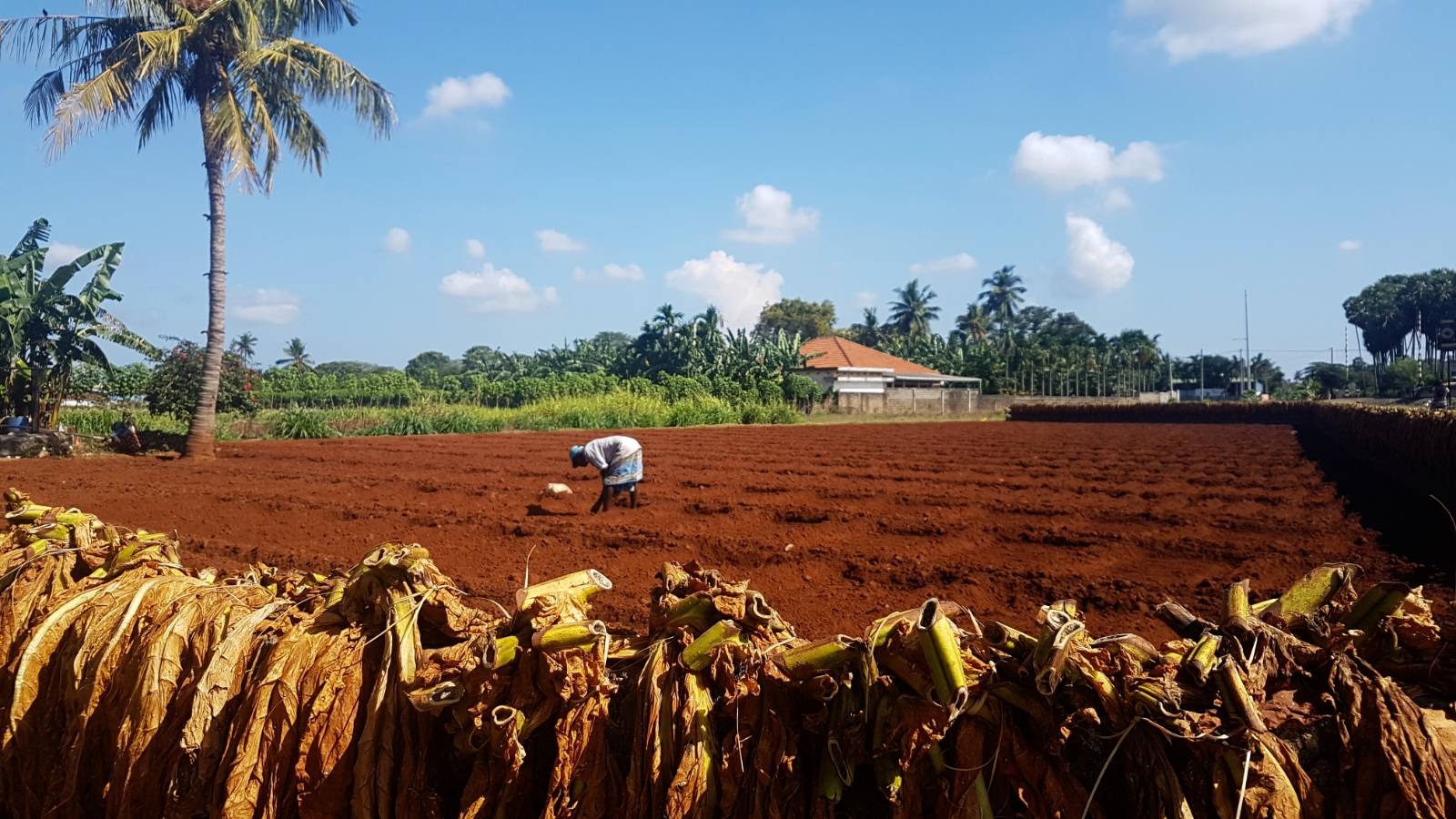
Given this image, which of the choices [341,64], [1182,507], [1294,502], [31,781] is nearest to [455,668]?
[31,781]

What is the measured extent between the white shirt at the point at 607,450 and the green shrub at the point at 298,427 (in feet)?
66.0

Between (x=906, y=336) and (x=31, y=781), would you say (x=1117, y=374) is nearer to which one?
(x=906, y=336)

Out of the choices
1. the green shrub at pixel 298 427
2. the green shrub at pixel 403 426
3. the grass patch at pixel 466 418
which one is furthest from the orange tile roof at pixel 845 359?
the green shrub at pixel 298 427

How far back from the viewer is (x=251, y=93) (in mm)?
17703

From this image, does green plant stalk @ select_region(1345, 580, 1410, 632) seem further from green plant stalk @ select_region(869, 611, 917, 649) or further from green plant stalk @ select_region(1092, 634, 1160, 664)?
green plant stalk @ select_region(869, 611, 917, 649)

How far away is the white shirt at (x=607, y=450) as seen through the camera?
9.71 meters

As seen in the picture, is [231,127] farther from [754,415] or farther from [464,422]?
[754,415]

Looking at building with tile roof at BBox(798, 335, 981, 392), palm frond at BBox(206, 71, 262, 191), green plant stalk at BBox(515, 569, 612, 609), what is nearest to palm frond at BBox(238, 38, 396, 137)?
palm frond at BBox(206, 71, 262, 191)

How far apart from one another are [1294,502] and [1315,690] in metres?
11.4

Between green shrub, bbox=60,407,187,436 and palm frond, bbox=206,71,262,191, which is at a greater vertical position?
palm frond, bbox=206,71,262,191

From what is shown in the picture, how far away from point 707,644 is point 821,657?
0.76 ft

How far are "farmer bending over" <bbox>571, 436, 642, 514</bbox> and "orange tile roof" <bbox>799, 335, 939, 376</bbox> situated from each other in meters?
41.4

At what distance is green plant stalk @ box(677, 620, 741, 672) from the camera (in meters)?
1.72

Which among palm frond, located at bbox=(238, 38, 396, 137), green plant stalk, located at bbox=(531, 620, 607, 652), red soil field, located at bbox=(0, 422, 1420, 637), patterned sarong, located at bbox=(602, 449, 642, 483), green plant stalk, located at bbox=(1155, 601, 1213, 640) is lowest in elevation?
red soil field, located at bbox=(0, 422, 1420, 637)
